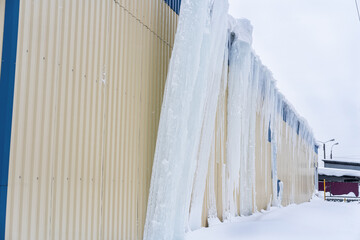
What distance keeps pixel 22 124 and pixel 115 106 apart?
3.96 ft

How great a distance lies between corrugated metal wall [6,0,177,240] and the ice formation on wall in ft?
0.84

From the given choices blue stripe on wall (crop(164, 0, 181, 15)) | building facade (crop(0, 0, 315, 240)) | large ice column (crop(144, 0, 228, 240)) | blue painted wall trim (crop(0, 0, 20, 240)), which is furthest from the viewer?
blue stripe on wall (crop(164, 0, 181, 15))

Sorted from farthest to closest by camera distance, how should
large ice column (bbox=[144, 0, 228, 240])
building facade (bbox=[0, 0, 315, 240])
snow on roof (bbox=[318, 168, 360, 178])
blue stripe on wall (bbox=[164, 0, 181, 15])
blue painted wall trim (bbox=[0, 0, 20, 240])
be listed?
1. snow on roof (bbox=[318, 168, 360, 178])
2. blue stripe on wall (bbox=[164, 0, 181, 15])
3. large ice column (bbox=[144, 0, 228, 240])
4. building facade (bbox=[0, 0, 315, 240])
5. blue painted wall trim (bbox=[0, 0, 20, 240])

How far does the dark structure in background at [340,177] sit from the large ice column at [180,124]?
987 inches

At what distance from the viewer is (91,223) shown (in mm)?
3420

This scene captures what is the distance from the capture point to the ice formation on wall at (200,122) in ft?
13.8

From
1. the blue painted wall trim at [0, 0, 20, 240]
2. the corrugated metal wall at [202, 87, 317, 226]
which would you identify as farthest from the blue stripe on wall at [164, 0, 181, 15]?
the blue painted wall trim at [0, 0, 20, 240]

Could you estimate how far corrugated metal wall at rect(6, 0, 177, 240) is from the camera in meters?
2.75

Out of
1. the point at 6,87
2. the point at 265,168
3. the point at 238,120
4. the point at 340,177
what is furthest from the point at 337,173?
the point at 6,87

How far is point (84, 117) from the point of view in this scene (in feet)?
11.1

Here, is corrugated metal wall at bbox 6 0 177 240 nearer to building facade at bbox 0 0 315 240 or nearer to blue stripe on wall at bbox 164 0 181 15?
building facade at bbox 0 0 315 240

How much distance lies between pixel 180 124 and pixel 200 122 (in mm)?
390

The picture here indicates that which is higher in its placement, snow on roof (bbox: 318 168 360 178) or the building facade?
the building facade

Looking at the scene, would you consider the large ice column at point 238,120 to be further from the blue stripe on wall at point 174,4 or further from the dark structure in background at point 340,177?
the dark structure in background at point 340,177
